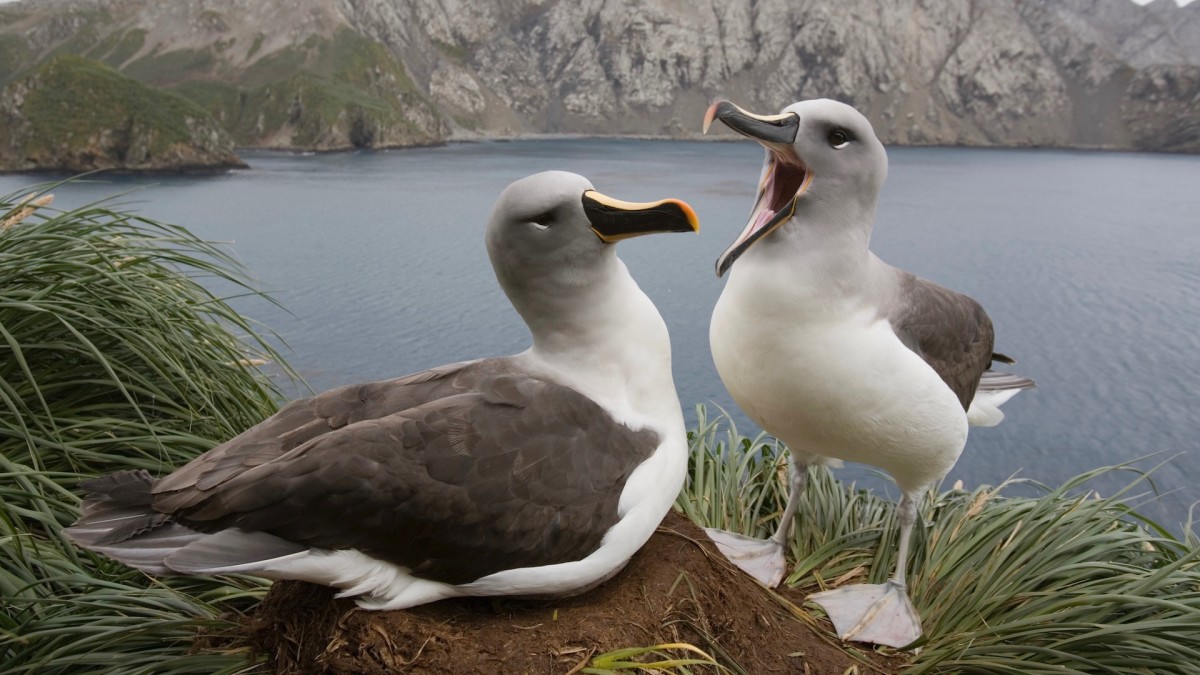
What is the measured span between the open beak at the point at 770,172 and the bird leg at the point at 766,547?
1.42 metres

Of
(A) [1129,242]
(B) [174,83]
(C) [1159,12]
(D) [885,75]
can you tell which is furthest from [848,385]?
(C) [1159,12]

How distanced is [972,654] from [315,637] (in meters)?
2.51

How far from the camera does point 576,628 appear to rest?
2561 millimetres

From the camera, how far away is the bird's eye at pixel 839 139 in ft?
10.1

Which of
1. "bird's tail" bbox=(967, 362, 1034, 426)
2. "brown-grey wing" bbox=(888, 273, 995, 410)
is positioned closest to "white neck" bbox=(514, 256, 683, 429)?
"brown-grey wing" bbox=(888, 273, 995, 410)

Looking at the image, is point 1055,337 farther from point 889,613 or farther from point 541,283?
point 541,283

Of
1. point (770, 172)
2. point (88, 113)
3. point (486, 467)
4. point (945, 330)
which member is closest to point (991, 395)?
point (945, 330)

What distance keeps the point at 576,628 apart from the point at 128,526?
4.60 feet

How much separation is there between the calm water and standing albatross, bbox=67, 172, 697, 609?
218 cm

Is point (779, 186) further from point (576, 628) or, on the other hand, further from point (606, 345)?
point (576, 628)

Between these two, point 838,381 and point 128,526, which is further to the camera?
point 838,381

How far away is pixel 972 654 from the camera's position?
3.12 meters

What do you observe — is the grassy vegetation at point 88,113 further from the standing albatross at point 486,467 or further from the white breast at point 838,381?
the white breast at point 838,381

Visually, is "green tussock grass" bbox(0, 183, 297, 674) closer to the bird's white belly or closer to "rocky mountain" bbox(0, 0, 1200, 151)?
the bird's white belly
